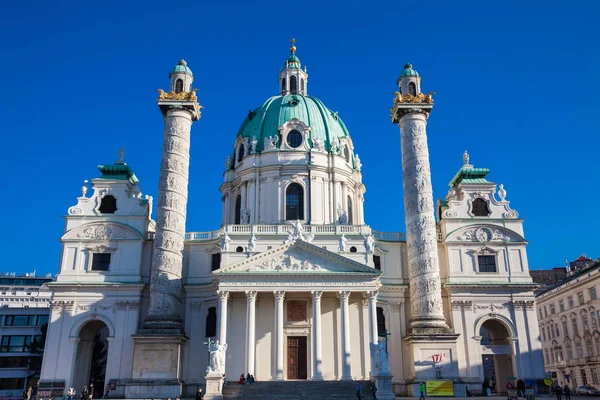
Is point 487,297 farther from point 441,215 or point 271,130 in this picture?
point 271,130

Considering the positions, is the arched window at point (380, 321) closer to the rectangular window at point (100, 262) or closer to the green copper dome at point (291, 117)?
the green copper dome at point (291, 117)

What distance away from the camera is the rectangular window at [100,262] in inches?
1623

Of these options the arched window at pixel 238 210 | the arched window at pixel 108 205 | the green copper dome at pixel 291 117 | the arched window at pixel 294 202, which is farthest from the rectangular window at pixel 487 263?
the arched window at pixel 108 205

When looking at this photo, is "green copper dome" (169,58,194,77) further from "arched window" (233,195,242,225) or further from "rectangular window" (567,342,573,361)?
"rectangular window" (567,342,573,361)

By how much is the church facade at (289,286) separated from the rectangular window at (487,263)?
10 centimetres

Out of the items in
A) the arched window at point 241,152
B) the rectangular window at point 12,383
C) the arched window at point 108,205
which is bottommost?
the rectangular window at point 12,383

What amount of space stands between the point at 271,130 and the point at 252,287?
17561 mm

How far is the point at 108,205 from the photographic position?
142 feet

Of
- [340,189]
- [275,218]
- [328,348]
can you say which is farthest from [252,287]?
[340,189]

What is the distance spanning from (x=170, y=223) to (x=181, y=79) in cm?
1145

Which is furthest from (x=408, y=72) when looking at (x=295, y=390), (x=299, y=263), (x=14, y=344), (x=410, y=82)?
(x=14, y=344)

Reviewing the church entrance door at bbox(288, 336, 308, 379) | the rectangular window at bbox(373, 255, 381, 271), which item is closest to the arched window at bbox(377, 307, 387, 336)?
the rectangular window at bbox(373, 255, 381, 271)

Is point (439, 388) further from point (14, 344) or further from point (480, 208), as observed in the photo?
point (14, 344)

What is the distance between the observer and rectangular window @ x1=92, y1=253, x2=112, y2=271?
41219 millimetres
